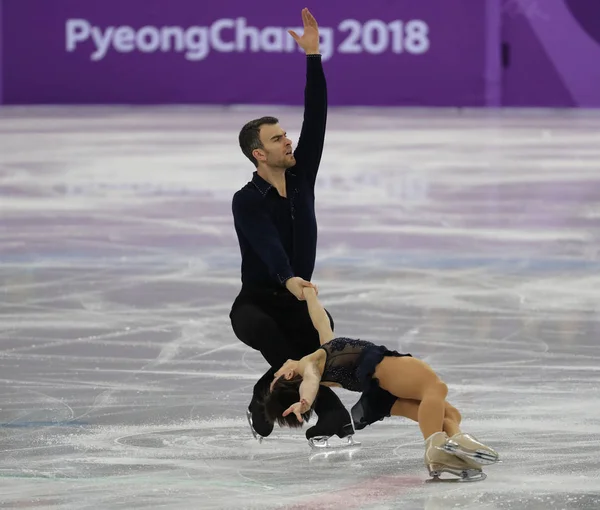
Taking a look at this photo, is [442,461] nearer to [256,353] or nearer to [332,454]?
[332,454]

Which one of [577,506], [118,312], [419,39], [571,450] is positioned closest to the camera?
[577,506]

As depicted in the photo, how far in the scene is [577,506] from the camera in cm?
429

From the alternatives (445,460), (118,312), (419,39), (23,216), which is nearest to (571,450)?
(445,460)

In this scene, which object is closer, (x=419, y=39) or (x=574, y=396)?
(x=574, y=396)

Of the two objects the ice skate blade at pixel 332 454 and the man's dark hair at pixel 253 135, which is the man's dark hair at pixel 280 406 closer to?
the ice skate blade at pixel 332 454

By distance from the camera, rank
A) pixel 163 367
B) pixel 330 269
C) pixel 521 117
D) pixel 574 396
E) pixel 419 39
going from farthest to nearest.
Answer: pixel 419 39
pixel 521 117
pixel 330 269
pixel 163 367
pixel 574 396

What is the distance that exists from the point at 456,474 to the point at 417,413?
262 millimetres

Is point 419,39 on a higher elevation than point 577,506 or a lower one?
higher

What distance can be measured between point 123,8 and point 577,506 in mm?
18865

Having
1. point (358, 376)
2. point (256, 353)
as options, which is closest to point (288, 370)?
point (358, 376)

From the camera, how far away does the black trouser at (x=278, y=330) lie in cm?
521

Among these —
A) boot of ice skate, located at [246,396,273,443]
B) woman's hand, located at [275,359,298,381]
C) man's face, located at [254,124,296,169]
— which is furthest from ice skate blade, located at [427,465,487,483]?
man's face, located at [254,124,296,169]

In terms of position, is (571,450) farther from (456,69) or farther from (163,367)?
(456,69)

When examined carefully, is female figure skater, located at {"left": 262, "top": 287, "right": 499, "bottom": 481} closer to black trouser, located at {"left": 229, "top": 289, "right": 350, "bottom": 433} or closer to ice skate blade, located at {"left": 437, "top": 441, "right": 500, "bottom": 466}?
ice skate blade, located at {"left": 437, "top": 441, "right": 500, "bottom": 466}
